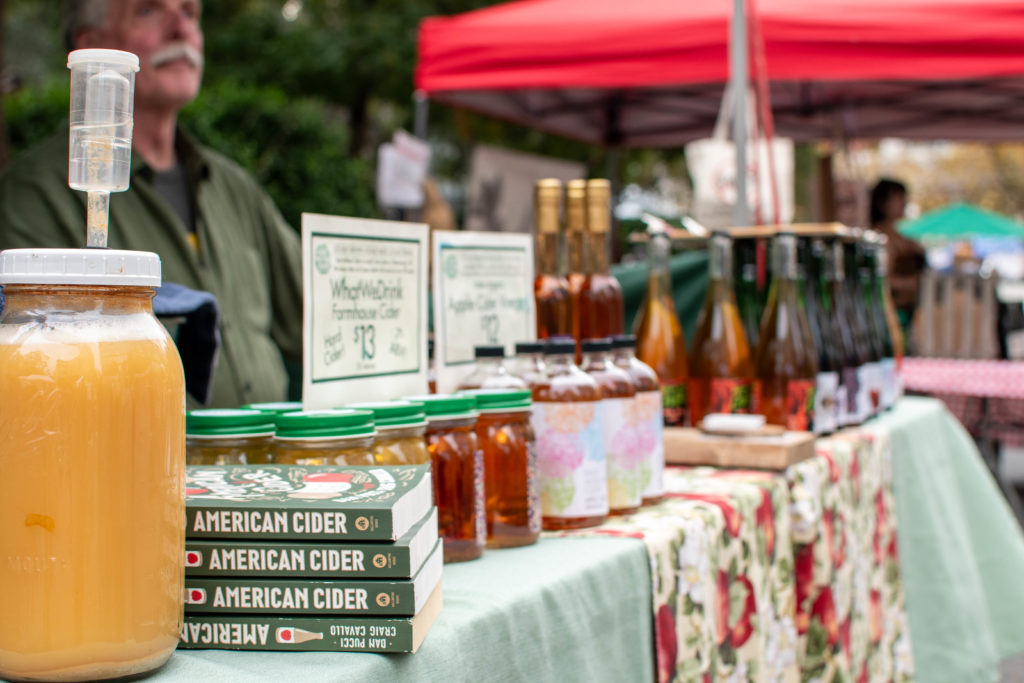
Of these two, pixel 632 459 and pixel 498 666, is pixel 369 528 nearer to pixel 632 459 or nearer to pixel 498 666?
pixel 498 666

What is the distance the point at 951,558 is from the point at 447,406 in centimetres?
184

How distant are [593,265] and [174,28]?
111 centimetres

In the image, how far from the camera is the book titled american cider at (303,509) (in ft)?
2.79

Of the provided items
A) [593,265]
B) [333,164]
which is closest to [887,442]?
[593,265]

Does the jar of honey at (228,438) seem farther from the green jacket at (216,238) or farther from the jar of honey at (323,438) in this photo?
the green jacket at (216,238)

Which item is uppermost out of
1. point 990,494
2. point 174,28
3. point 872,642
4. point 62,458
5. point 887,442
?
point 174,28

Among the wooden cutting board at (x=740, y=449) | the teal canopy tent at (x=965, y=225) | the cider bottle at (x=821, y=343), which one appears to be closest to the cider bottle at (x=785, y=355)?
the cider bottle at (x=821, y=343)

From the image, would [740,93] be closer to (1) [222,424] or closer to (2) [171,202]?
(2) [171,202]

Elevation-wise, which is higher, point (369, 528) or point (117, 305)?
point (117, 305)

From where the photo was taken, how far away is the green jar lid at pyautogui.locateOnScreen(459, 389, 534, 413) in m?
1.25

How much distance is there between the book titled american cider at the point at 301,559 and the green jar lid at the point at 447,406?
1.04 feet

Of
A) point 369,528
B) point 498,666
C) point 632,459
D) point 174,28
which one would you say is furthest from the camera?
point 174,28

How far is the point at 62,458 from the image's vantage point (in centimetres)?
74

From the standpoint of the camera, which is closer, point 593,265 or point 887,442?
point 593,265
